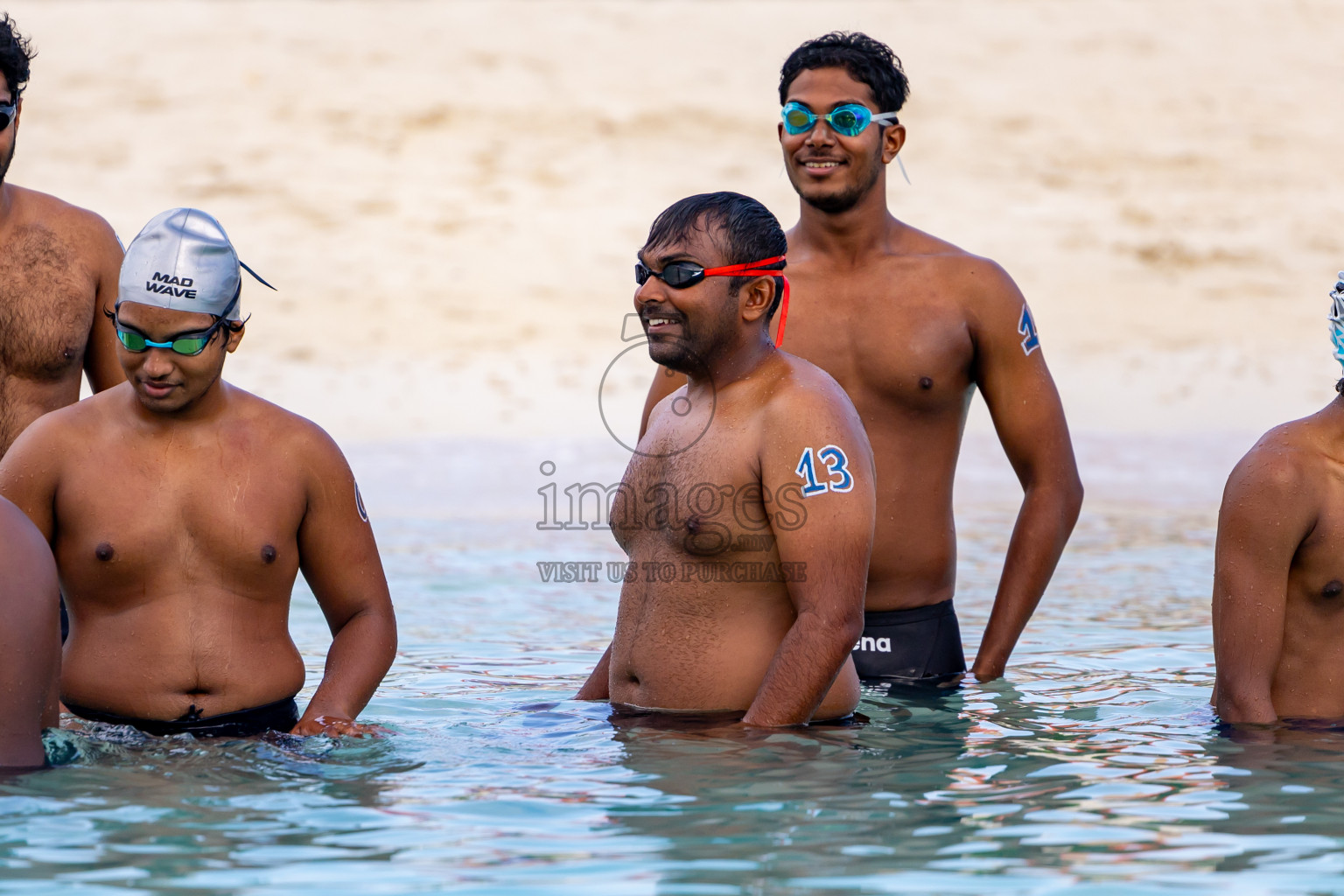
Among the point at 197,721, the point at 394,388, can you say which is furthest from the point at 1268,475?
the point at 394,388

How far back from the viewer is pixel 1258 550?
4625 millimetres

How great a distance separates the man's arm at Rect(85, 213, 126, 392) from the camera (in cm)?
570

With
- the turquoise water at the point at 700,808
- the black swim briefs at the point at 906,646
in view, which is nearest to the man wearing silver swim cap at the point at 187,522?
the turquoise water at the point at 700,808

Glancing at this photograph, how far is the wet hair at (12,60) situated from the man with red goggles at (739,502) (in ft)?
7.30

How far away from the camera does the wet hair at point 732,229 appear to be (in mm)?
4734

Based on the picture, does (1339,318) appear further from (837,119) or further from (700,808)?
(700,808)

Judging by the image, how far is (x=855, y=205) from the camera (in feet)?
18.9

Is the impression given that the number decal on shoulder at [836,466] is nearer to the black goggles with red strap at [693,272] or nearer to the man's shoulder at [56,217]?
the black goggles with red strap at [693,272]

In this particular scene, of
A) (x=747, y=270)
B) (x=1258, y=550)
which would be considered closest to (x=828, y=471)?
(x=747, y=270)

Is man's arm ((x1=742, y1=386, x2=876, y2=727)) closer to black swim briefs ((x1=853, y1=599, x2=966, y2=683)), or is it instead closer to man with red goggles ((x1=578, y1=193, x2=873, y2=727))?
man with red goggles ((x1=578, y1=193, x2=873, y2=727))

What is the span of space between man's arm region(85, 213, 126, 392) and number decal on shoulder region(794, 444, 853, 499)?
2422mm

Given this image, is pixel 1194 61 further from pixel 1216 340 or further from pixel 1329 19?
pixel 1216 340

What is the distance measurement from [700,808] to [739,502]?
81cm

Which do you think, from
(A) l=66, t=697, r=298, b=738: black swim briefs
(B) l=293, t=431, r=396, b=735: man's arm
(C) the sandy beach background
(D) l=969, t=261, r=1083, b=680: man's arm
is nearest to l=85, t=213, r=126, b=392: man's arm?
(B) l=293, t=431, r=396, b=735: man's arm
